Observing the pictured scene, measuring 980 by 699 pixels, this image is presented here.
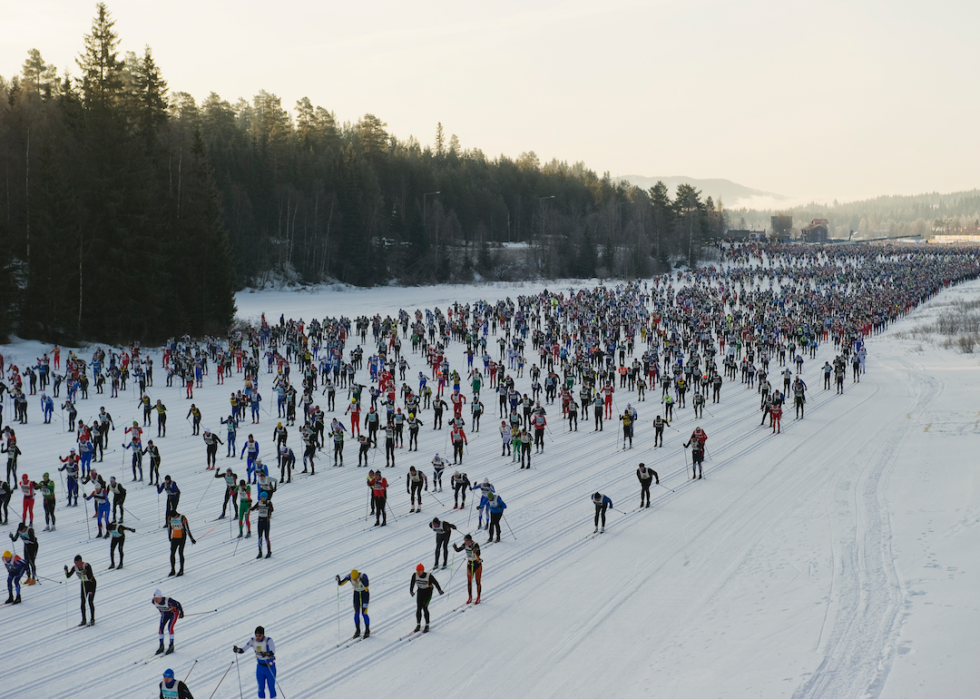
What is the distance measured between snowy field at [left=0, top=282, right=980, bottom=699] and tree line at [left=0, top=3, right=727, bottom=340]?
19173 mm

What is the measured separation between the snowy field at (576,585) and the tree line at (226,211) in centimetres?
1917

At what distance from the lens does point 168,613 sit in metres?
10.9

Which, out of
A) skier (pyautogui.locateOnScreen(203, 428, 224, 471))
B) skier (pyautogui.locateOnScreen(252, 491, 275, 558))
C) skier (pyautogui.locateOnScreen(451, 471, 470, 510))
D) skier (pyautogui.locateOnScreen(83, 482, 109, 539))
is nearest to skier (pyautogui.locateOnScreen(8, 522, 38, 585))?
skier (pyautogui.locateOnScreen(83, 482, 109, 539))

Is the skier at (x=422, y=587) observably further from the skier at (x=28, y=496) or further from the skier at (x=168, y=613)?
the skier at (x=28, y=496)

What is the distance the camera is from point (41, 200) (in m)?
38.0

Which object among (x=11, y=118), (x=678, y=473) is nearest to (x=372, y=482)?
(x=678, y=473)

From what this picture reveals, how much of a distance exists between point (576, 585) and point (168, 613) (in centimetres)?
626

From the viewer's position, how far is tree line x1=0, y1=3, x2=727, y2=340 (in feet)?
132

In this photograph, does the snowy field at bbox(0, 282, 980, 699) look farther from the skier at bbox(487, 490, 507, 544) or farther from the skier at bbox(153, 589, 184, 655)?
the skier at bbox(487, 490, 507, 544)

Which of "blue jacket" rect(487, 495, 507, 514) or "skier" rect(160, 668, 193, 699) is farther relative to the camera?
"blue jacket" rect(487, 495, 507, 514)

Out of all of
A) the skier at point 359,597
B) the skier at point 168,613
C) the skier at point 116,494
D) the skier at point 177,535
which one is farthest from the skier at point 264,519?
the skier at point 359,597

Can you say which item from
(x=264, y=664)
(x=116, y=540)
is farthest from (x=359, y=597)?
(x=116, y=540)

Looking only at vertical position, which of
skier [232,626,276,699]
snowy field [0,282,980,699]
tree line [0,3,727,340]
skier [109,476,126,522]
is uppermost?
tree line [0,3,727,340]

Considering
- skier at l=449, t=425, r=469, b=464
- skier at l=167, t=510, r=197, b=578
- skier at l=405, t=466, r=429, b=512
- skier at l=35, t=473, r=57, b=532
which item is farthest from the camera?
skier at l=449, t=425, r=469, b=464
